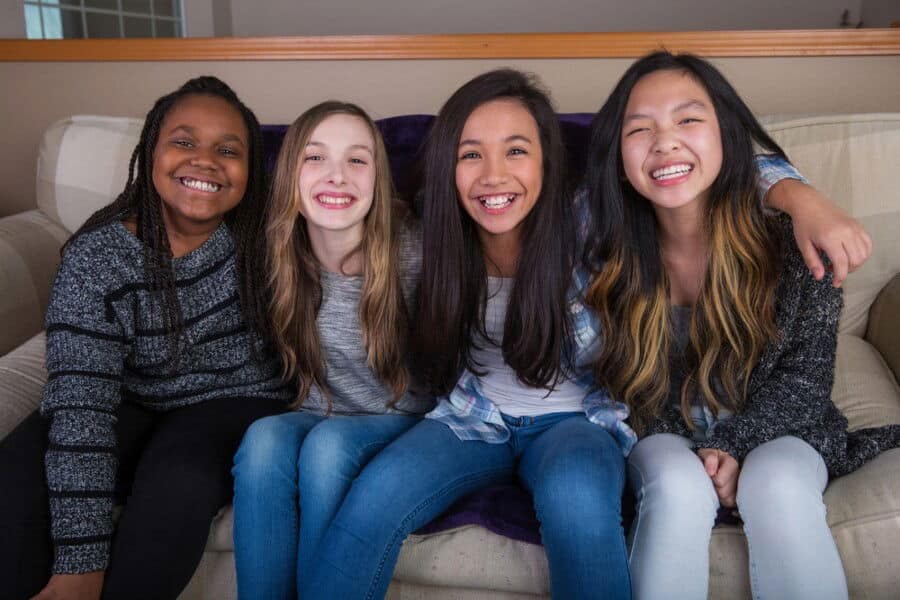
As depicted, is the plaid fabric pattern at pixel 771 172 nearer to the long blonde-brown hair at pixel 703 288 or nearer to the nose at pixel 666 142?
the long blonde-brown hair at pixel 703 288

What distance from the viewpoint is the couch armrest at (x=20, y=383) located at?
1277mm

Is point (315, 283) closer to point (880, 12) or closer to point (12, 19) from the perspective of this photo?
point (12, 19)

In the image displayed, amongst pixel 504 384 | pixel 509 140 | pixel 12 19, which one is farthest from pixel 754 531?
pixel 12 19

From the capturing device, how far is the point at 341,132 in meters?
1.33

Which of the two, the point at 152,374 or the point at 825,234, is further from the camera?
the point at 152,374

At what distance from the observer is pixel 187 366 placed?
4.41 ft

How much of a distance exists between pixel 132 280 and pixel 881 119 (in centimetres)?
149

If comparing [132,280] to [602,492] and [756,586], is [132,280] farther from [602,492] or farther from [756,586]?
[756,586]

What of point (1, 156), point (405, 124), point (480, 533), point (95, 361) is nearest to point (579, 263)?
point (480, 533)

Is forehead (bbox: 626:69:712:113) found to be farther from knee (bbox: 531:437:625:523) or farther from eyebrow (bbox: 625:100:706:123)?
knee (bbox: 531:437:625:523)

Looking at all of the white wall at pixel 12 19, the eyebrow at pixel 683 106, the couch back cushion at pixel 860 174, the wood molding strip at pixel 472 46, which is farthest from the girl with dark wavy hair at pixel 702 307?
the white wall at pixel 12 19

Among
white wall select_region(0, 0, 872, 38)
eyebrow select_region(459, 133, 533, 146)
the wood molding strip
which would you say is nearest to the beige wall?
the wood molding strip

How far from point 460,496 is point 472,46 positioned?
1.32 meters

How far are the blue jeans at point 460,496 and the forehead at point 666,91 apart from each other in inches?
21.2
